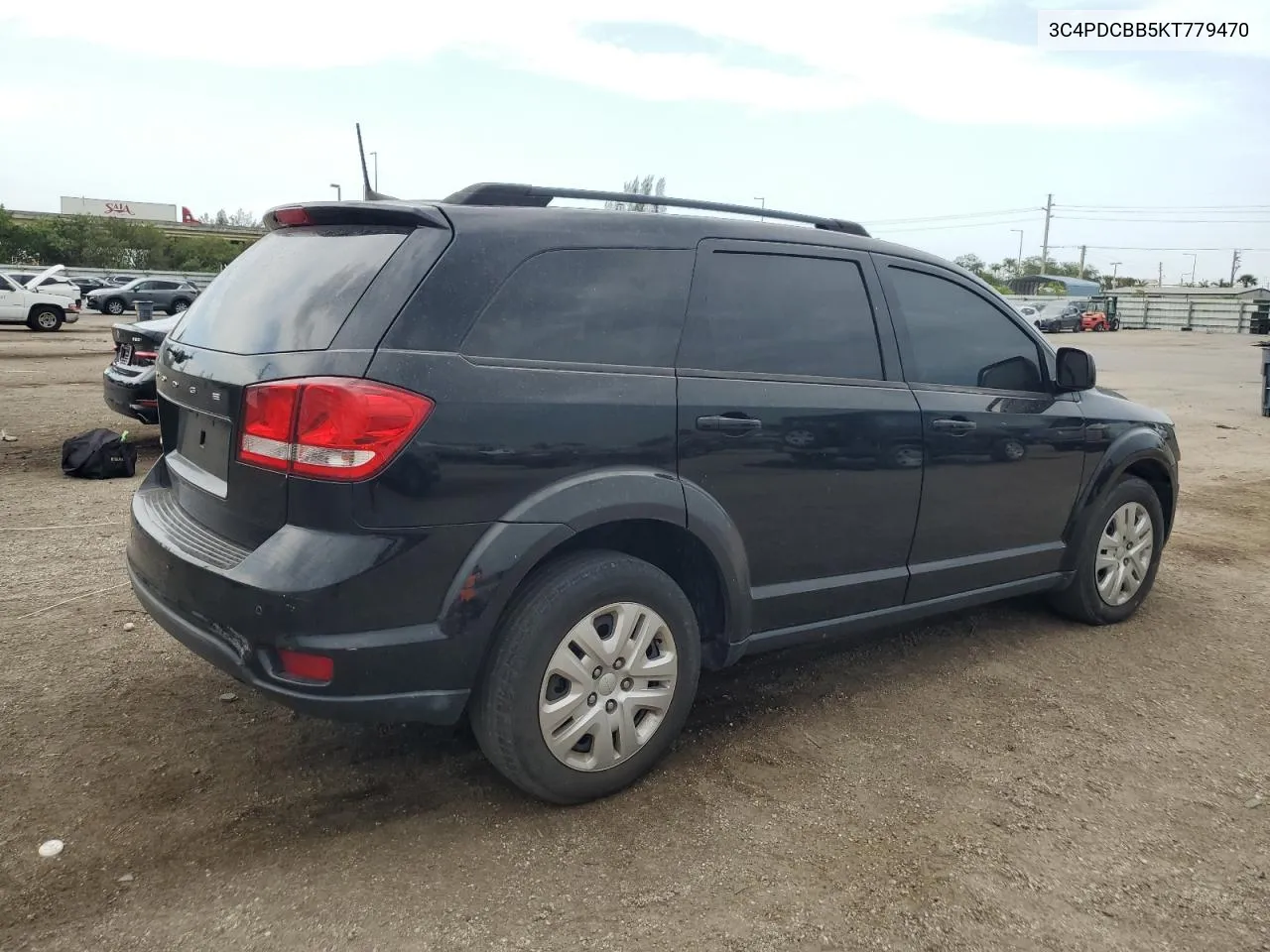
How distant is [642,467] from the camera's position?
295cm

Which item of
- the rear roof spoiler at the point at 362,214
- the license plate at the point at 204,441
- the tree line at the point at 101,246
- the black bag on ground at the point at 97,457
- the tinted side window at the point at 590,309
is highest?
the tree line at the point at 101,246

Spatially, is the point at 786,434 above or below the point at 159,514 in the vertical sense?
above

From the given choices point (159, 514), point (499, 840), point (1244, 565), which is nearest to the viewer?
point (499, 840)

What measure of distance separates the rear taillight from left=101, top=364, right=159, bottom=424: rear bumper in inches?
221

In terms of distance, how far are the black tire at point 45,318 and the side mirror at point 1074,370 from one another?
26887 mm

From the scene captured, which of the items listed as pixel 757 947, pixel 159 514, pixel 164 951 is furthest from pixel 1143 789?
pixel 159 514

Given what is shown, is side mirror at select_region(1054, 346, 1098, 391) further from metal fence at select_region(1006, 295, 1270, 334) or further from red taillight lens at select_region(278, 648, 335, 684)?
metal fence at select_region(1006, 295, 1270, 334)

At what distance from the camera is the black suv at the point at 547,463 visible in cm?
256

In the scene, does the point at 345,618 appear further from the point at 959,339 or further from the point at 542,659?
the point at 959,339

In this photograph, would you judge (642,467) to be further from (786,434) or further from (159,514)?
(159,514)

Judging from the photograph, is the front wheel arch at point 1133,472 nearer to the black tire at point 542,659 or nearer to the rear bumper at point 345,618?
the black tire at point 542,659

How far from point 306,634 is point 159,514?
95 centimetres

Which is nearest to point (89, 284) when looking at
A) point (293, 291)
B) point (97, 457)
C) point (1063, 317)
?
point (97, 457)

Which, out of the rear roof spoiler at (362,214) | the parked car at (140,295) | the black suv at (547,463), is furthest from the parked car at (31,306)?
the rear roof spoiler at (362,214)
